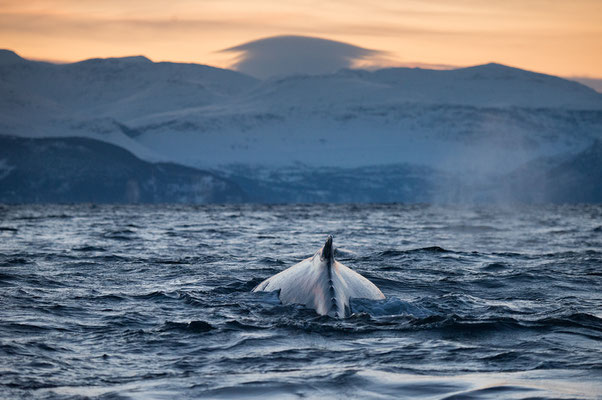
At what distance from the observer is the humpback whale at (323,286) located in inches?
398

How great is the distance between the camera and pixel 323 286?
34.4 feet

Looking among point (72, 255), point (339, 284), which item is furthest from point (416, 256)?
point (339, 284)

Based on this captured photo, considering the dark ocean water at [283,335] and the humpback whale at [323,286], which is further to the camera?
the humpback whale at [323,286]

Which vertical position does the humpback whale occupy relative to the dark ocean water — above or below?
above

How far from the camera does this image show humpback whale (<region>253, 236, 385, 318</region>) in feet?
33.1

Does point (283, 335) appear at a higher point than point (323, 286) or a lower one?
lower

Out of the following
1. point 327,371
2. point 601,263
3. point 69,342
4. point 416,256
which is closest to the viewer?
point 327,371

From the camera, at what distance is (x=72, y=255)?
65.7ft

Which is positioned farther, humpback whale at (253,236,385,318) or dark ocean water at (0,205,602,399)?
humpback whale at (253,236,385,318)

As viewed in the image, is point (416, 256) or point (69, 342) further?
point (416, 256)

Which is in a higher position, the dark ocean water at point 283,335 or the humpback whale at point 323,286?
the humpback whale at point 323,286

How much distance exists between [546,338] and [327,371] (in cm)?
321

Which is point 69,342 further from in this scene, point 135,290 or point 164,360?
point 135,290

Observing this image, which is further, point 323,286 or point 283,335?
point 323,286
